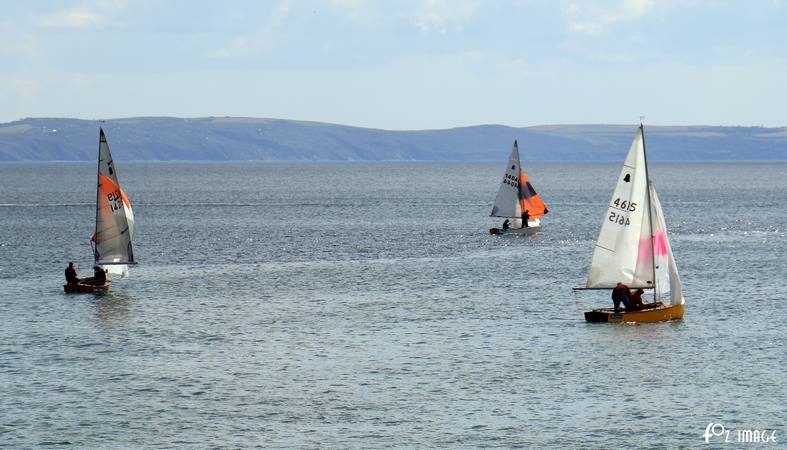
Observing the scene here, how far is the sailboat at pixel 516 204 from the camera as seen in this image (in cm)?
12556

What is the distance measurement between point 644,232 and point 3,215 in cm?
12131

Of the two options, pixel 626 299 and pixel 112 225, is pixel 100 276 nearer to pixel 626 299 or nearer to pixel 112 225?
pixel 112 225

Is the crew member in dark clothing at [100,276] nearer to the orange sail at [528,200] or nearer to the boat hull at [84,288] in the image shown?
the boat hull at [84,288]

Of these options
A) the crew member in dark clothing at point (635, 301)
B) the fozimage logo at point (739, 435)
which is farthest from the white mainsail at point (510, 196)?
the fozimage logo at point (739, 435)

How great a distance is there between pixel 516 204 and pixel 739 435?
82314 millimetres

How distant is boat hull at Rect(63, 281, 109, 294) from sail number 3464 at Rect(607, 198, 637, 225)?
33976 millimetres

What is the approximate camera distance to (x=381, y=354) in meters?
60.4

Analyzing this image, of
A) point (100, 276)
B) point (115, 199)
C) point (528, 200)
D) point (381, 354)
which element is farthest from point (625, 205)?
point (528, 200)

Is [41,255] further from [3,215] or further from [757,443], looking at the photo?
[757,443]

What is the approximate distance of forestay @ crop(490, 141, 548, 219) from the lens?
12581cm

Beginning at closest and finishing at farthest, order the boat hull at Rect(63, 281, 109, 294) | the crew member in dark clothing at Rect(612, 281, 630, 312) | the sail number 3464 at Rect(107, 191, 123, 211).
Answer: the crew member in dark clothing at Rect(612, 281, 630, 312), the boat hull at Rect(63, 281, 109, 294), the sail number 3464 at Rect(107, 191, 123, 211)

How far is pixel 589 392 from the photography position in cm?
5219

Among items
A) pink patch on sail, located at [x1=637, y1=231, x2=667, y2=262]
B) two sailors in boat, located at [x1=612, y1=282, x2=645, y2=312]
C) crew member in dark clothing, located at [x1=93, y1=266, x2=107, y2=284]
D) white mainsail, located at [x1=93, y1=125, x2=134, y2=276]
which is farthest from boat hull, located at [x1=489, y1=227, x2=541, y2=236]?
two sailors in boat, located at [x1=612, y1=282, x2=645, y2=312]

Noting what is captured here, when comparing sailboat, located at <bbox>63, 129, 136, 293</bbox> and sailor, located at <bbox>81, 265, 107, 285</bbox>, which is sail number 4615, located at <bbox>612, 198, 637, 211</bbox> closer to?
sailboat, located at <bbox>63, 129, 136, 293</bbox>
